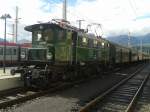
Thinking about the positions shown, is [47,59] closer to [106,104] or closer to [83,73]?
[106,104]

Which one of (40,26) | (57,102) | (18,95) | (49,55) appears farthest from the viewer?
(40,26)

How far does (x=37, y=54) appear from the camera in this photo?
617 inches

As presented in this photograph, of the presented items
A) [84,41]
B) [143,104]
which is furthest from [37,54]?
[143,104]

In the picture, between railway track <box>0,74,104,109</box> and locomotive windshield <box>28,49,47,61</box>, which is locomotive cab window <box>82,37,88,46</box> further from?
locomotive windshield <box>28,49,47,61</box>

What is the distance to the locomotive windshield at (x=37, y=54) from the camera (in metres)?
15.4

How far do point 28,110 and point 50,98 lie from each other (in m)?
2.48

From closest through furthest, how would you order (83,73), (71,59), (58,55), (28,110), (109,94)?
(28,110) → (109,94) → (58,55) → (71,59) → (83,73)

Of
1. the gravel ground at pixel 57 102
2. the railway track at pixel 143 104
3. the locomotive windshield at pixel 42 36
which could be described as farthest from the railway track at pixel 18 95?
the railway track at pixel 143 104

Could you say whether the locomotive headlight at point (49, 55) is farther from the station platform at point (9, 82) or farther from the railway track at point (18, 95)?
the station platform at point (9, 82)

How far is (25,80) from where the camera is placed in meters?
15.0

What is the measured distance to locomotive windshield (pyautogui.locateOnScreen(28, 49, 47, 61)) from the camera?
607 inches

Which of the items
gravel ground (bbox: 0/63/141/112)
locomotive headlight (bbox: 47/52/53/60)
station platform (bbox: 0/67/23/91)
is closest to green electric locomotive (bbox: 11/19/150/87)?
locomotive headlight (bbox: 47/52/53/60)

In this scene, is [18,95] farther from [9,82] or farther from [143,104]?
[143,104]

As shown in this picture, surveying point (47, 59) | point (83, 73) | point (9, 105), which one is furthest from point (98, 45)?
point (9, 105)
